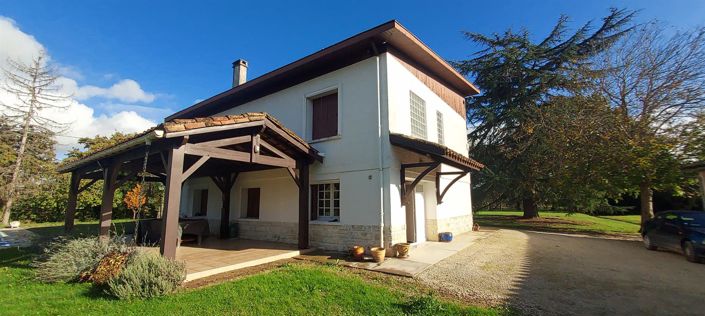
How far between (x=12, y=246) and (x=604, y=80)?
24450mm

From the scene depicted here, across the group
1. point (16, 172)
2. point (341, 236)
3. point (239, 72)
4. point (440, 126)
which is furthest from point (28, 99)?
point (440, 126)

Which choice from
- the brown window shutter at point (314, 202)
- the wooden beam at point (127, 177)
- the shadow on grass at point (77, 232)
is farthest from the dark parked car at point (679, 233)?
the wooden beam at point (127, 177)

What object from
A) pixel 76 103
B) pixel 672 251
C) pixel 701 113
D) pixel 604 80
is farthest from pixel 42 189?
pixel 701 113

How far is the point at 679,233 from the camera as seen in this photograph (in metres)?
8.21

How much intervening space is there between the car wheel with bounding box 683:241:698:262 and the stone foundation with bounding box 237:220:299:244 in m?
10.2

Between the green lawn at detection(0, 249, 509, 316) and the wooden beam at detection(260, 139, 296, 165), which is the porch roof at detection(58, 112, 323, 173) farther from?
the green lawn at detection(0, 249, 509, 316)

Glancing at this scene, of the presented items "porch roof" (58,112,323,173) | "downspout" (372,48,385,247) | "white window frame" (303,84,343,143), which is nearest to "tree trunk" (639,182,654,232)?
"downspout" (372,48,385,247)

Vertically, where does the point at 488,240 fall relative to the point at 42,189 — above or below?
below

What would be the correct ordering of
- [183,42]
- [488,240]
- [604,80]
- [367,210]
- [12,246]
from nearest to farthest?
[367,210] < [12,246] < [488,240] < [183,42] < [604,80]

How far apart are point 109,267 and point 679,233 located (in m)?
13.1

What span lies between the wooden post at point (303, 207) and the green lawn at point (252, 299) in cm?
273

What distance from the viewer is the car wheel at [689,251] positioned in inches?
298

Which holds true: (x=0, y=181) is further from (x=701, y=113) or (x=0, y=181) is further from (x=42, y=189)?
(x=701, y=113)

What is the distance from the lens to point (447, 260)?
7.46 metres
